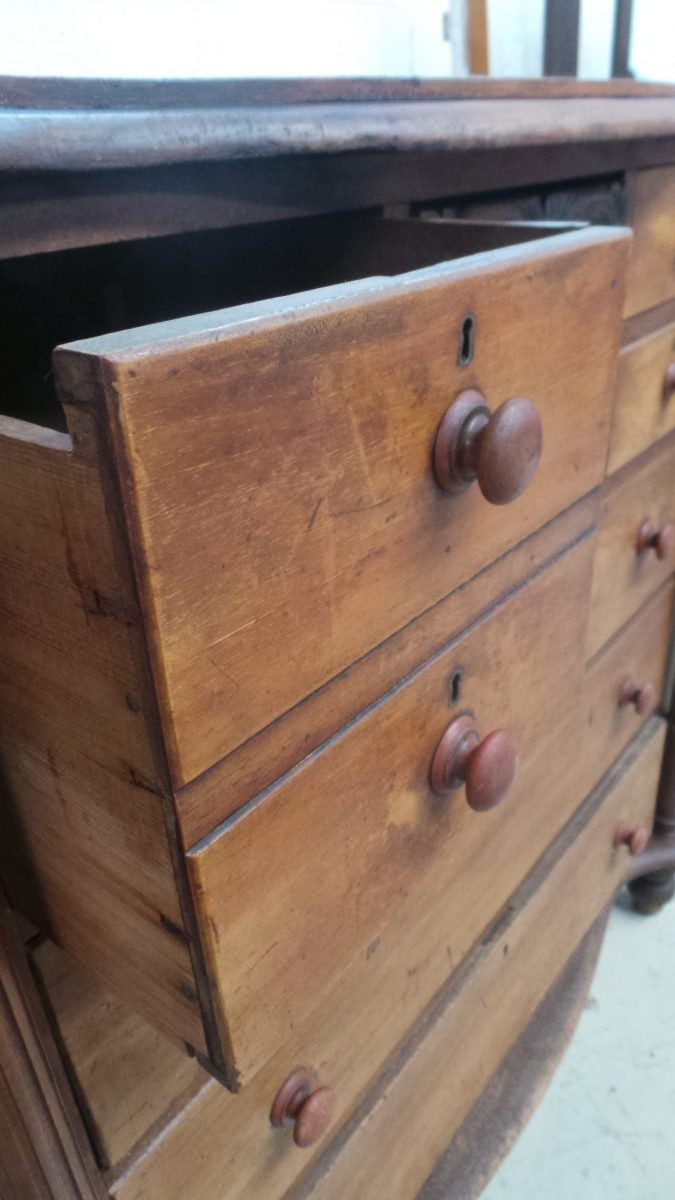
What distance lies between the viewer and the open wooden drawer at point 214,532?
263mm

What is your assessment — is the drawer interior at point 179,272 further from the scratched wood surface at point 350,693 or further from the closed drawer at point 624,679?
the closed drawer at point 624,679

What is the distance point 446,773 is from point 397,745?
0.05 metres

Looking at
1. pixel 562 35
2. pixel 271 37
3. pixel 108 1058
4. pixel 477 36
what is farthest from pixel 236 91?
pixel 562 35

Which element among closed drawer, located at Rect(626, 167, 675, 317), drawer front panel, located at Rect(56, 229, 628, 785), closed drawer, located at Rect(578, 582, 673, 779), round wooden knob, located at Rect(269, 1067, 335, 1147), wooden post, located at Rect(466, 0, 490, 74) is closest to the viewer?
drawer front panel, located at Rect(56, 229, 628, 785)

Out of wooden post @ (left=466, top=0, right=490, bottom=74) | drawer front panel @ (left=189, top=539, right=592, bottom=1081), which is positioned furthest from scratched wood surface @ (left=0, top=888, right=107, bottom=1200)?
wooden post @ (left=466, top=0, right=490, bottom=74)

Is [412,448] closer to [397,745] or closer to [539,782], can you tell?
[397,745]

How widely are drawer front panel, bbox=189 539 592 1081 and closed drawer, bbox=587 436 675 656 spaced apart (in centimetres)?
13

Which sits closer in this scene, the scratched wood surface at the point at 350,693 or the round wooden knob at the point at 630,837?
the scratched wood surface at the point at 350,693

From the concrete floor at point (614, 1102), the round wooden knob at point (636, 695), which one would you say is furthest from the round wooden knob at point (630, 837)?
the concrete floor at point (614, 1102)

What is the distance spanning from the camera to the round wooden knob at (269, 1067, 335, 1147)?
0.49 metres

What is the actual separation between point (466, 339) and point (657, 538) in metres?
0.47

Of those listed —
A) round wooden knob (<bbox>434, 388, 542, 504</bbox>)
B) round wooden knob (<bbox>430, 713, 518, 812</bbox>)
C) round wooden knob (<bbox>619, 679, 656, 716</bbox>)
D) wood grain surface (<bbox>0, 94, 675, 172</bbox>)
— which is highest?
wood grain surface (<bbox>0, 94, 675, 172</bbox>)

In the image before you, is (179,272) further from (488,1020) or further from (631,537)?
(488,1020)

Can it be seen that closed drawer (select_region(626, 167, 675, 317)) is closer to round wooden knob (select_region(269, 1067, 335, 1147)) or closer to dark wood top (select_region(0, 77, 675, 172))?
dark wood top (select_region(0, 77, 675, 172))
